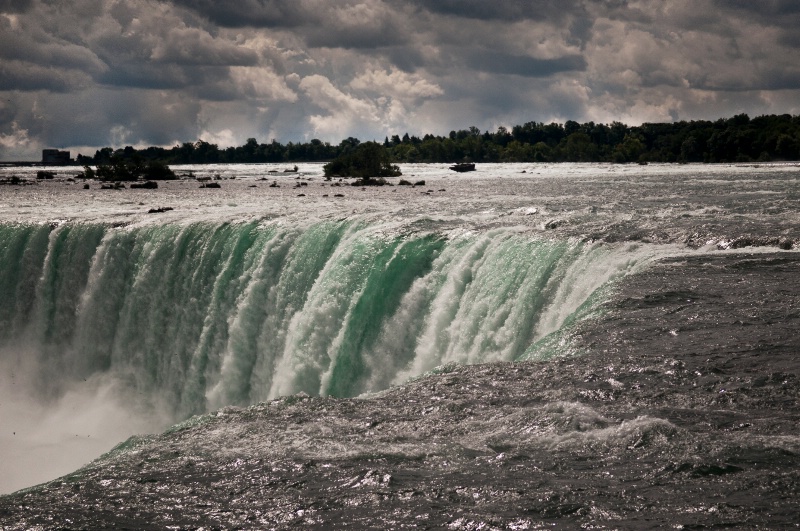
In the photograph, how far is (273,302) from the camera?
22828 mm

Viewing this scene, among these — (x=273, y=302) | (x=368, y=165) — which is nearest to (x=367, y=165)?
(x=368, y=165)

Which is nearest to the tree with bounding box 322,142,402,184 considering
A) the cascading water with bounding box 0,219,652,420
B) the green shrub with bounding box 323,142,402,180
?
the green shrub with bounding box 323,142,402,180

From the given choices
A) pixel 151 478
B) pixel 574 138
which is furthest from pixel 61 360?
pixel 574 138

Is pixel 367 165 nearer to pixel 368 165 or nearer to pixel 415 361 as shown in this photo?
pixel 368 165

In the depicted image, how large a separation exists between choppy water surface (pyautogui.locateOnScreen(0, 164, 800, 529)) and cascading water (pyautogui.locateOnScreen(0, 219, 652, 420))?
2.4 inches

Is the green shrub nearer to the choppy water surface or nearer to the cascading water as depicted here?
the choppy water surface

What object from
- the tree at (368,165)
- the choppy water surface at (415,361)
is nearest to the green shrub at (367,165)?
the tree at (368,165)

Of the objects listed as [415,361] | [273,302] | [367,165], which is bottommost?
[415,361]

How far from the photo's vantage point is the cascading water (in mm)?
17688

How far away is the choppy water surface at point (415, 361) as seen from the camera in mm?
9117

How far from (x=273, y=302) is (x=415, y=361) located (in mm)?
5856

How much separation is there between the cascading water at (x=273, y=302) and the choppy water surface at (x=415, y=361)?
2.4 inches

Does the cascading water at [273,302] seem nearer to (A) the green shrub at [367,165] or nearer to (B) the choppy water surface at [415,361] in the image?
(B) the choppy water surface at [415,361]

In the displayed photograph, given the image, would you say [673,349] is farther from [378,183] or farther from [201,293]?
[378,183]
